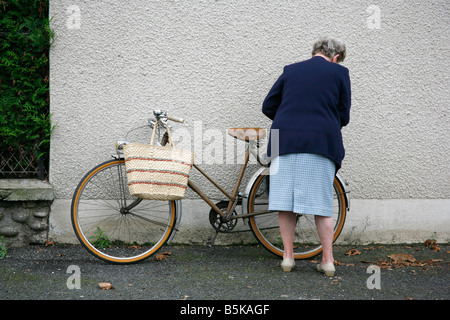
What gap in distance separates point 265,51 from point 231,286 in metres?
2.35

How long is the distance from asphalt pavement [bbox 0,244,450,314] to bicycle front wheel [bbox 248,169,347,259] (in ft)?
0.44

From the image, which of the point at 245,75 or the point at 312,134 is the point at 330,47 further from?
the point at 245,75

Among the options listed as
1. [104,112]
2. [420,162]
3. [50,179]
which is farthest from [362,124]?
[50,179]

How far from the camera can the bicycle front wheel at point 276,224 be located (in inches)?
153

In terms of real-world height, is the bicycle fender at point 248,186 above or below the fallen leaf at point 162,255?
above

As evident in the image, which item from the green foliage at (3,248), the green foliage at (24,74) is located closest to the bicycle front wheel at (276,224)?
the green foliage at (24,74)

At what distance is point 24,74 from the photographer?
13.6 feet

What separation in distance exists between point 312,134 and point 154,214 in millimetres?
1830

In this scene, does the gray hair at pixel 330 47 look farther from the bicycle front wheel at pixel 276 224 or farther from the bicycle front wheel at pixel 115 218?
the bicycle front wheel at pixel 115 218

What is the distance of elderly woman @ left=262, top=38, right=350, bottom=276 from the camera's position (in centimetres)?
322

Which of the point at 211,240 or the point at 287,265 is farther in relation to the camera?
the point at 211,240

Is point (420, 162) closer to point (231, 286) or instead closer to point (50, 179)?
point (231, 286)

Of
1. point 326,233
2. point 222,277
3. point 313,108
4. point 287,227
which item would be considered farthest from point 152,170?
point 326,233

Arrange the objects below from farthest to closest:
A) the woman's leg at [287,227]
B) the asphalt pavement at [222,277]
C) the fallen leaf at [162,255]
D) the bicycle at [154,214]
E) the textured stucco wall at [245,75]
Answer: the textured stucco wall at [245,75], the fallen leaf at [162,255], the bicycle at [154,214], the woman's leg at [287,227], the asphalt pavement at [222,277]
